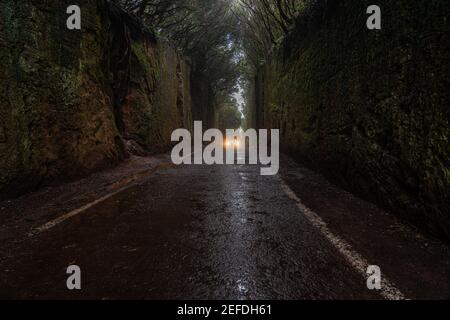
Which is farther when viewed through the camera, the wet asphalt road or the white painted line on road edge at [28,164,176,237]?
the white painted line on road edge at [28,164,176,237]

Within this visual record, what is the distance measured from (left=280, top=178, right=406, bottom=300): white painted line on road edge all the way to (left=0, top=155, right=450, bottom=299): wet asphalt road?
0.06m

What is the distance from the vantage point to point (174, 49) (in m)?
16.2

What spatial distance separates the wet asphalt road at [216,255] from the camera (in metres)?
2.02

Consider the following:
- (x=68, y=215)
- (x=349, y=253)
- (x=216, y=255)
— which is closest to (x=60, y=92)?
(x=68, y=215)

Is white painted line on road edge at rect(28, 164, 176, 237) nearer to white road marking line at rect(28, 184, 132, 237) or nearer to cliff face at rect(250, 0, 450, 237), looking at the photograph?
white road marking line at rect(28, 184, 132, 237)

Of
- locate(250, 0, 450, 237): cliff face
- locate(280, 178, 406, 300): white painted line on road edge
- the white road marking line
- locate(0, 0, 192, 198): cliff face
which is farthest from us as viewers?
locate(0, 0, 192, 198): cliff face

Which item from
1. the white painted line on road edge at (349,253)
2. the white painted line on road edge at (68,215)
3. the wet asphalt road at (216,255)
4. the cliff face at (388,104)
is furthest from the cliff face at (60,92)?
the cliff face at (388,104)

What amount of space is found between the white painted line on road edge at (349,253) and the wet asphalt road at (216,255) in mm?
55

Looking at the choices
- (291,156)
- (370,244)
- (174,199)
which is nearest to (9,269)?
(174,199)

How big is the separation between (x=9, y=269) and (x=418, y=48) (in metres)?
4.88

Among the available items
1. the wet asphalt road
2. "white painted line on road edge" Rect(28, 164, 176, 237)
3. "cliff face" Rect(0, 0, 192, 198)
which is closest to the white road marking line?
"white painted line on road edge" Rect(28, 164, 176, 237)

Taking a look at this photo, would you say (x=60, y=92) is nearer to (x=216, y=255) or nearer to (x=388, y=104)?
(x=216, y=255)

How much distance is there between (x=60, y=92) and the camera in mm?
5652

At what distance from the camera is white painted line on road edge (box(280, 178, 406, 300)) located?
1.95 m
